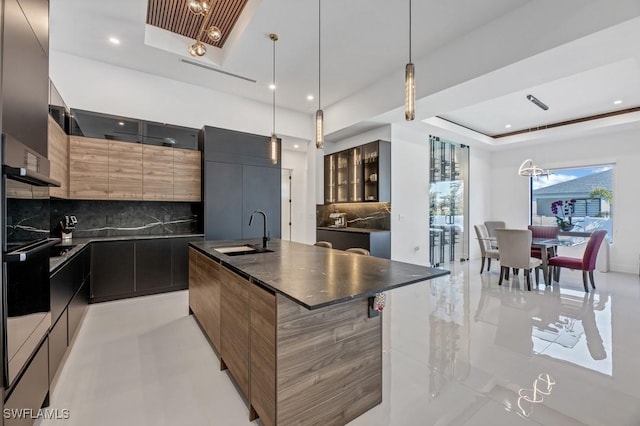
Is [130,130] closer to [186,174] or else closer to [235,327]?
[186,174]

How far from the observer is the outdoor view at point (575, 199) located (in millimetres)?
6344

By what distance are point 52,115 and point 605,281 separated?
29.3ft

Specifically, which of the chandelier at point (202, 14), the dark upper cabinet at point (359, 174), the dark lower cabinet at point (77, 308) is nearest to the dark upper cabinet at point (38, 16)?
the chandelier at point (202, 14)

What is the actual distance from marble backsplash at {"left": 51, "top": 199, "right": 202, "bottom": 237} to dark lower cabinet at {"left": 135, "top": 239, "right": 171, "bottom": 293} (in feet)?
1.78

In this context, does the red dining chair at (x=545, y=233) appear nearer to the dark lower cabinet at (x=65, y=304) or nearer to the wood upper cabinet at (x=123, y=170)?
the wood upper cabinet at (x=123, y=170)

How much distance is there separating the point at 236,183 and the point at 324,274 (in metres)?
3.61

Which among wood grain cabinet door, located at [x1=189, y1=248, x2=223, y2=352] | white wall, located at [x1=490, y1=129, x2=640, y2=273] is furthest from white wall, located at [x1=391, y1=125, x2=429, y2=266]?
wood grain cabinet door, located at [x1=189, y1=248, x2=223, y2=352]

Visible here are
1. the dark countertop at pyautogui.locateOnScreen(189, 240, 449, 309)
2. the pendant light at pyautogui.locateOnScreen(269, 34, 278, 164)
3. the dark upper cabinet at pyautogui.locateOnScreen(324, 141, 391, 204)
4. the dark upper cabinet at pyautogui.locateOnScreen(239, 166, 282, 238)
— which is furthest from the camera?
the dark upper cabinet at pyautogui.locateOnScreen(324, 141, 391, 204)

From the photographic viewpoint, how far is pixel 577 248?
6.71 m

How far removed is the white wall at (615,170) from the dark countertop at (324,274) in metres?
7.18

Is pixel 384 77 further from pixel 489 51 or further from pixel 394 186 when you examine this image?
pixel 394 186

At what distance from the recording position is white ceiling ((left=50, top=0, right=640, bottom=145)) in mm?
2969

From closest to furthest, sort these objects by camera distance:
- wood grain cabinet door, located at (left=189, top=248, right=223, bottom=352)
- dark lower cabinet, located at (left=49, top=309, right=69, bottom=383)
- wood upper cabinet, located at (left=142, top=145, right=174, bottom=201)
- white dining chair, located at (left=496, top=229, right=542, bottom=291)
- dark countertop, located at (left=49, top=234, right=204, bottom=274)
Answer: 1. dark lower cabinet, located at (left=49, top=309, right=69, bottom=383)
2. dark countertop, located at (left=49, top=234, right=204, bottom=274)
3. wood grain cabinet door, located at (left=189, top=248, right=223, bottom=352)
4. wood upper cabinet, located at (left=142, top=145, right=174, bottom=201)
5. white dining chair, located at (left=496, top=229, right=542, bottom=291)

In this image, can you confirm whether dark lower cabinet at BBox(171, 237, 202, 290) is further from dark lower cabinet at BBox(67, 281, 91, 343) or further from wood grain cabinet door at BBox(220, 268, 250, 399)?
wood grain cabinet door at BBox(220, 268, 250, 399)
